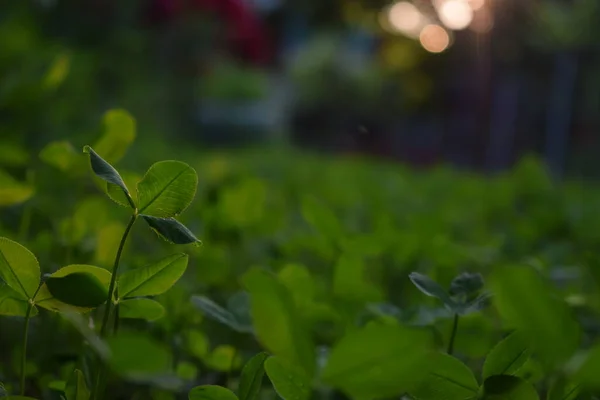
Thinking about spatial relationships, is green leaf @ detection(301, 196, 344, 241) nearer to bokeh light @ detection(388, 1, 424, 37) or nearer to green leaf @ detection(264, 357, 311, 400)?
green leaf @ detection(264, 357, 311, 400)

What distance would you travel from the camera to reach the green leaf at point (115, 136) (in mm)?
499

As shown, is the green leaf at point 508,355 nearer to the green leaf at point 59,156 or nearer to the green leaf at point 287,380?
the green leaf at point 287,380

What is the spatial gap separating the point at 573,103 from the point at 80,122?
6.74 meters

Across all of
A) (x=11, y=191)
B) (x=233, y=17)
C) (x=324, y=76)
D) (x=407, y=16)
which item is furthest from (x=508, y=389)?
(x=324, y=76)

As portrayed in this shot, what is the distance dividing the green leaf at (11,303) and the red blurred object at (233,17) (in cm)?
248

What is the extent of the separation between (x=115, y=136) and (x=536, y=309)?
322 millimetres

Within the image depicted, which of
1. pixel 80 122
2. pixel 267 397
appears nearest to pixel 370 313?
pixel 267 397

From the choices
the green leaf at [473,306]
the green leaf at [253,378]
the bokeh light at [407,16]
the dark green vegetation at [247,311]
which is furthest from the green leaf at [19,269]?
the bokeh light at [407,16]

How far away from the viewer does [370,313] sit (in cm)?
50

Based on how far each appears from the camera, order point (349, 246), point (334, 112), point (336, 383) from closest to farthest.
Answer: point (336, 383) < point (349, 246) < point (334, 112)

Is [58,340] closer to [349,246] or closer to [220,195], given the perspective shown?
[349,246]

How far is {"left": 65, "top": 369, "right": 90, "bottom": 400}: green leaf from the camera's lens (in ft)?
1.05

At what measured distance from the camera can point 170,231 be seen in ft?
1.08

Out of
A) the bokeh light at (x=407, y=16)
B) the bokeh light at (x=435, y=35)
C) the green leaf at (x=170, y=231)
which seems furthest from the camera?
the bokeh light at (x=435, y=35)
